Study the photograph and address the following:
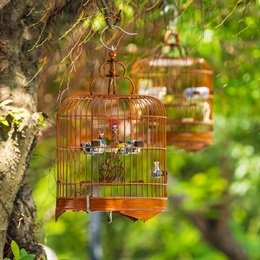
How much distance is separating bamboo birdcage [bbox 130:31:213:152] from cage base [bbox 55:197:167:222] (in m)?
3.43

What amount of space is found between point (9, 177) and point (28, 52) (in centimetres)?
101

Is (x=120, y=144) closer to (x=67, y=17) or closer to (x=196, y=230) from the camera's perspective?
(x=67, y=17)

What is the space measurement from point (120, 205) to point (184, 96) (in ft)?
13.2

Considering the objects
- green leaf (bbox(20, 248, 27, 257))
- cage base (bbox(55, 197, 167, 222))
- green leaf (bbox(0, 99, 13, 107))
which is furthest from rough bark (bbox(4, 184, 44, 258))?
green leaf (bbox(0, 99, 13, 107))

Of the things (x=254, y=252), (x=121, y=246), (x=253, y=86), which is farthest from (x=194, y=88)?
(x=121, y=246)

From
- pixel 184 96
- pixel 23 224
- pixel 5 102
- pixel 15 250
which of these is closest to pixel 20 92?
pixel 5 102

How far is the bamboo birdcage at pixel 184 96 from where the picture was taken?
35.1 feet

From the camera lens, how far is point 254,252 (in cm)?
2028

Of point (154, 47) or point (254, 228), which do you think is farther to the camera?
point (254, 228)

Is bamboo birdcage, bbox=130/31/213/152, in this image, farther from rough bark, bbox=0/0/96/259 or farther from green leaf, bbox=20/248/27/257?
green leaf, bbox=20/248/27/257

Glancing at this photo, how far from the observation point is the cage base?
7.07m

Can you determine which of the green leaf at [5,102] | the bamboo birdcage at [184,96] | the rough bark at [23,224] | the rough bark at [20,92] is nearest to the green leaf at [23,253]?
the rough bark at [20,92]

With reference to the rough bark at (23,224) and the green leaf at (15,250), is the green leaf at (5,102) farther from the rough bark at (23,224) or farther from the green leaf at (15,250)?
the green leaf at (15,250)

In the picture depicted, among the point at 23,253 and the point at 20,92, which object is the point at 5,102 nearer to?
the point at 20,92
